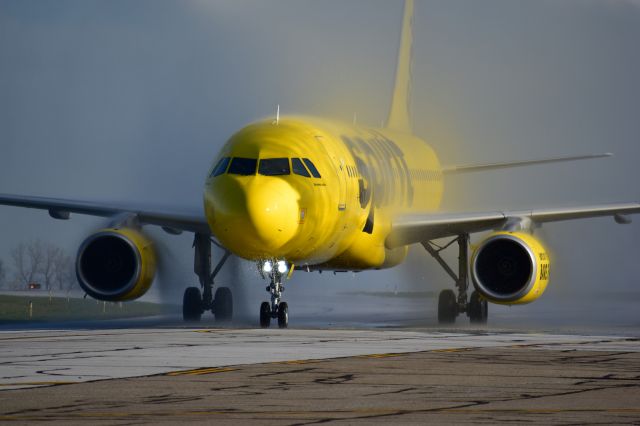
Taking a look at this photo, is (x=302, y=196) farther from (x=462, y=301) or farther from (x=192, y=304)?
(x=462, y=301)

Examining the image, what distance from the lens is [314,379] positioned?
13734mm

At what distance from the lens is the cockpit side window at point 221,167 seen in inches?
939

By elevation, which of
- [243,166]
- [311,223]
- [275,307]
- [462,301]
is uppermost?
[243,166]

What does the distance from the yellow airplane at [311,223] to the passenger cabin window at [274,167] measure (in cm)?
2

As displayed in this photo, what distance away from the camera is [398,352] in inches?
695

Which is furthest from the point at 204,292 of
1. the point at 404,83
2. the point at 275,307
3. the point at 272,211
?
the point at 404,83

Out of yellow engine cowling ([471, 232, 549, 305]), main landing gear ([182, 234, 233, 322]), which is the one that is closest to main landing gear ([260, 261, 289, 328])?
yellow engine cowling ([471, 232, 549, 305])

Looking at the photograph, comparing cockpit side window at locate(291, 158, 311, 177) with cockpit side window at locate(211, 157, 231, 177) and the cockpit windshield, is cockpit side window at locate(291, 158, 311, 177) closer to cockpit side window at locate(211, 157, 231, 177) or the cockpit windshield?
the cockpit windshield

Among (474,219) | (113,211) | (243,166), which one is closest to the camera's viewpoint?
(243,166)

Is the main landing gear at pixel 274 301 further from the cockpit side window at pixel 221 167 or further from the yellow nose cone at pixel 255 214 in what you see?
the cockpit side window at pixel 221 167

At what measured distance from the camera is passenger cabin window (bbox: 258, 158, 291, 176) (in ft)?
78.1

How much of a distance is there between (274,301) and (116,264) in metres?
4.21

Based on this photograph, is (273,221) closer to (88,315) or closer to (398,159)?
(398,159)

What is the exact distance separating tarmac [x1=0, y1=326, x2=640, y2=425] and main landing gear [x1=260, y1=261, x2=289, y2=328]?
3243 millimetres
